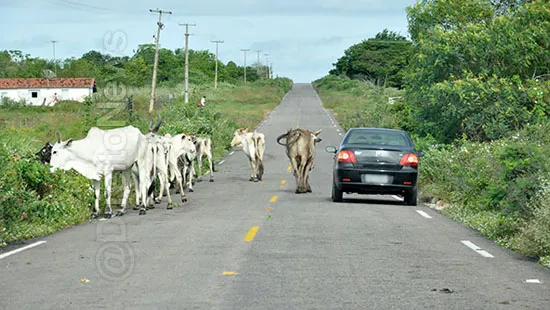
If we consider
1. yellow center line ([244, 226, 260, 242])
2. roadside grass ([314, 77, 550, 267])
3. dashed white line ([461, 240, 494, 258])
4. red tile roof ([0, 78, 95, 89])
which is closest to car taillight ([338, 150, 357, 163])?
roadside grass ([314, 77, 550, 267])

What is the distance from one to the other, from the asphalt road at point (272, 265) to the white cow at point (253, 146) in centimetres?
966

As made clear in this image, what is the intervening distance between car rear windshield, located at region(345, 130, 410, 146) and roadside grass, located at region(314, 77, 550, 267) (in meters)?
1.88

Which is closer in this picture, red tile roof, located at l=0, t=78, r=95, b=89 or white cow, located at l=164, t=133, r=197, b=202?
white cow, located at l=164, t=133, r=197, b=202

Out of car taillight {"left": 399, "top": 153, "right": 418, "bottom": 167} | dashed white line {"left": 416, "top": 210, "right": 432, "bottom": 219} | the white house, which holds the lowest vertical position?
dashed white line {"left": 416, "top": 210, "right": 432, "bottom": 219}

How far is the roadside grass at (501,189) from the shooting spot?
12.8 metres

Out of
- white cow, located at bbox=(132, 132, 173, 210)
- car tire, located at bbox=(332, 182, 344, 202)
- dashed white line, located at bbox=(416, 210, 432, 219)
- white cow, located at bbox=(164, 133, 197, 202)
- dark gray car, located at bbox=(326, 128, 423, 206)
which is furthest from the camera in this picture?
white cow, located at bbox=(164, 133, 197, 202)

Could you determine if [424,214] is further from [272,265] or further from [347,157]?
[272,265]

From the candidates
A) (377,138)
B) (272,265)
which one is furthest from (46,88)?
(272,265)

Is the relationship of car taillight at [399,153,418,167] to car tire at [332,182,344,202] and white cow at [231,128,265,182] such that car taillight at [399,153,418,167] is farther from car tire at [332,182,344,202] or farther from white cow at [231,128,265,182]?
white cow at [231,128,265,182]

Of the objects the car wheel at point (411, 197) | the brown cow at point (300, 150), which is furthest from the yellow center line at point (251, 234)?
the brown cow at point (300, 150)

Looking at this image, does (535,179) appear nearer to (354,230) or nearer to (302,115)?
(354,230)

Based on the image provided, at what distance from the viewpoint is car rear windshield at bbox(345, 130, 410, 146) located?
20125 millimetres

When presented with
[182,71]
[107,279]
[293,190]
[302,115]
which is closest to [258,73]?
[182,71]

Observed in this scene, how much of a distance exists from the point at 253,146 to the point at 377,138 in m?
8.08
